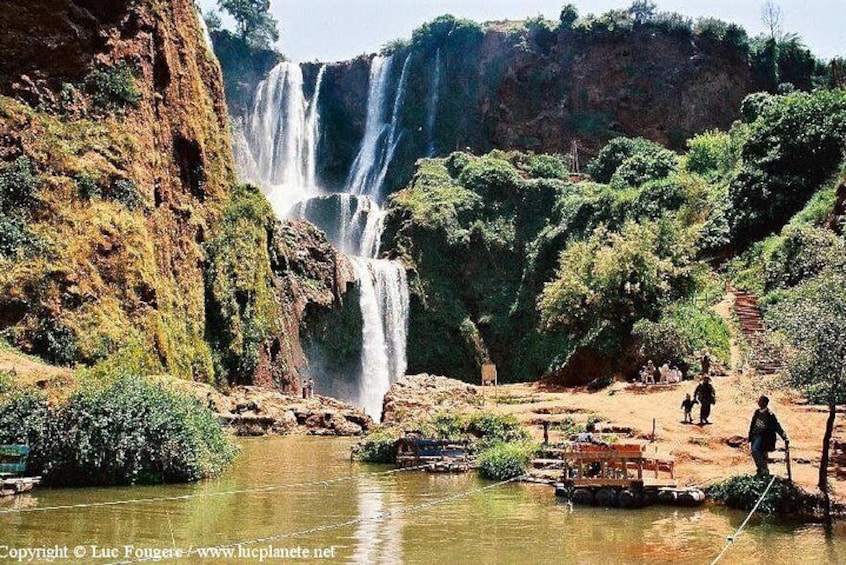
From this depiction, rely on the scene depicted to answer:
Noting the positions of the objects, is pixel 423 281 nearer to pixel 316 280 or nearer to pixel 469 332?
pixel 469 332

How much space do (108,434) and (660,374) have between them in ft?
68.8

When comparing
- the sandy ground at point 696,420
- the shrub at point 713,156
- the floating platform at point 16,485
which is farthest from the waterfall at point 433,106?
the floating platform at point 16,485

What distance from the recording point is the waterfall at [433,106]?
6412 centimetres

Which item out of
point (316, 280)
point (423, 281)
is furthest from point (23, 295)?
point (423, 281)

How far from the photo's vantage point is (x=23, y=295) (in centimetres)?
2078

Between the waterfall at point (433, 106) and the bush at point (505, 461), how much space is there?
48.6 meters

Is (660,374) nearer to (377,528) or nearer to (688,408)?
(688,408)

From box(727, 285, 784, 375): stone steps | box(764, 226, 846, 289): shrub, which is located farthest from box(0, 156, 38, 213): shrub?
box(764, 226, 846, 289): shrub

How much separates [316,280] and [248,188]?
7962 millimetres

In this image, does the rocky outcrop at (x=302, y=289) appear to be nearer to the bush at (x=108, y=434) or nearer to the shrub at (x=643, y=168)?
the shrub at (x=643, y=168)

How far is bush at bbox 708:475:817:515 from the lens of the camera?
12.2 meters

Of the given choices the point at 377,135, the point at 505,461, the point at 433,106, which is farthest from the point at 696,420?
the point at 377,135

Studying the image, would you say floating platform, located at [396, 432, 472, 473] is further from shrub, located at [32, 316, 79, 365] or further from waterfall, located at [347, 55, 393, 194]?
waterfall, located at [347, 55, 393, 194]

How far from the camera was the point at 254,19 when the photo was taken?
79.5 meters
